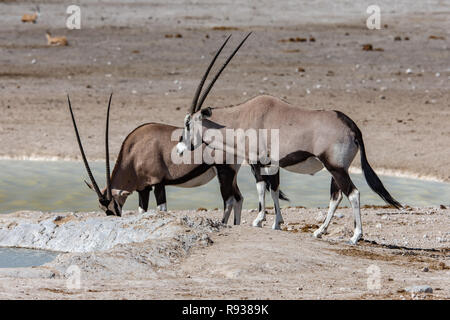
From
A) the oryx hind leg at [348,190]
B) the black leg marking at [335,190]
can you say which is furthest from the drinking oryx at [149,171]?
the oryx hind leg at [348,190]

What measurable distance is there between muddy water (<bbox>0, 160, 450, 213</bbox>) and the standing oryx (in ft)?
7.18

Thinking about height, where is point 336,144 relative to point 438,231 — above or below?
above

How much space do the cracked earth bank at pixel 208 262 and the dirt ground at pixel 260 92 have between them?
0.06 ft

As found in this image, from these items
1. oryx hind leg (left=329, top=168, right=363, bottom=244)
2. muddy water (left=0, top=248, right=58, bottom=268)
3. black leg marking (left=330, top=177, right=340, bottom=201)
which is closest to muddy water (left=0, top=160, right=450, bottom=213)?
muddy water (left=0, top=248, right=58, bottom=268)

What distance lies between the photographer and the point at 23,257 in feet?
25.1

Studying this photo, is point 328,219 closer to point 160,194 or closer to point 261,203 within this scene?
point 261,203

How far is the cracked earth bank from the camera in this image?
5.63m

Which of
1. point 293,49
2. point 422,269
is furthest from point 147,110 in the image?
point 422,269

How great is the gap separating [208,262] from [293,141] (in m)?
1.59

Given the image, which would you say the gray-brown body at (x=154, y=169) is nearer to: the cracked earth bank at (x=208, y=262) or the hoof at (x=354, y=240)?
the cracked earth bank at (x=208, y=262)

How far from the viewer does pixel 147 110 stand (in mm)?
15422

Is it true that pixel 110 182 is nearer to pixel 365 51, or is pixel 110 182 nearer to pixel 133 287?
pixel 133 287

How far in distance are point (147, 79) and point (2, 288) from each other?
43.0 ft
